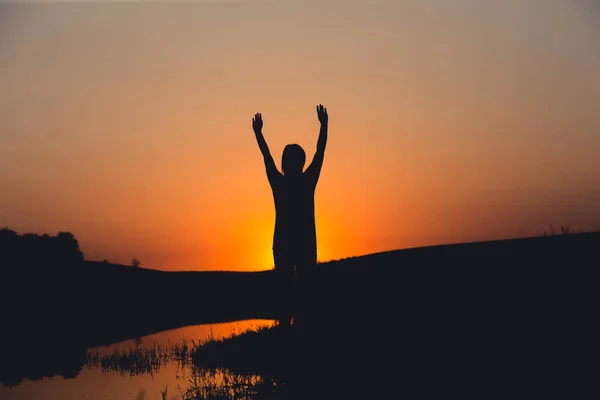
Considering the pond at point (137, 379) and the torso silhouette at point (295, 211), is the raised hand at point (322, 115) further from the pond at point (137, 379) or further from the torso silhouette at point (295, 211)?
the pond at point (137, 379)

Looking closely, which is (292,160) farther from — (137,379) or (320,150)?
(137,379)

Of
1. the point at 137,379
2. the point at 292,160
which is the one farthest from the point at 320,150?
the point at 137,379

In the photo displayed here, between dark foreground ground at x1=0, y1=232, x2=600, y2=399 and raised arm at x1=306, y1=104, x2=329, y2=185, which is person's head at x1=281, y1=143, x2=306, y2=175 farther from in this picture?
dark foreground ground at x1=0, y1=232, x2=600, y2=399

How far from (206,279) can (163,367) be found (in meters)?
28.7

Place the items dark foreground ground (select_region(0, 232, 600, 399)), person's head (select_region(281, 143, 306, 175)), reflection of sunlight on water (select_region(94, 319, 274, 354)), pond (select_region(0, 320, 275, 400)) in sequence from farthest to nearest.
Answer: reflection of sunlight on water (select_region(94, 319, 274, 354))
person's head (select_region(281, 143, 306, 175))
pond (select_region(0, 320, 275, 400))
dark foreground ground (select_region(0, 232, 600, 399))

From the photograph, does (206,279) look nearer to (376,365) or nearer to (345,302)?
(345,302)

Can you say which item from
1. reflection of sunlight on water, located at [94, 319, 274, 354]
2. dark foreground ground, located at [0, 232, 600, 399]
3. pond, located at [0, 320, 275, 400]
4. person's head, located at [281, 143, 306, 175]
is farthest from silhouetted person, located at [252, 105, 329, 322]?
reflection of sunlight on water, located at [94, 319, 274, 354]

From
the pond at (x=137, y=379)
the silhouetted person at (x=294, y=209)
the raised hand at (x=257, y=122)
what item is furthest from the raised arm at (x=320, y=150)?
the pond at (x=137, y=379)

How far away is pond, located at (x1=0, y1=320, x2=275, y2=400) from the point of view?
11.0 metres

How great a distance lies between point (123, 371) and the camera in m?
14.5

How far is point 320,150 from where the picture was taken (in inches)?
464

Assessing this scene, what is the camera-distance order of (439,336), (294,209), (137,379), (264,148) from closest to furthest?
(439,336)
(294,209)
(264,148)
(137,379)

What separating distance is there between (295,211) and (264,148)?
128 centimetres

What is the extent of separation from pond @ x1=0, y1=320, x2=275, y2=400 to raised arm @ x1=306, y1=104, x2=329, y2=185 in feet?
11.9
